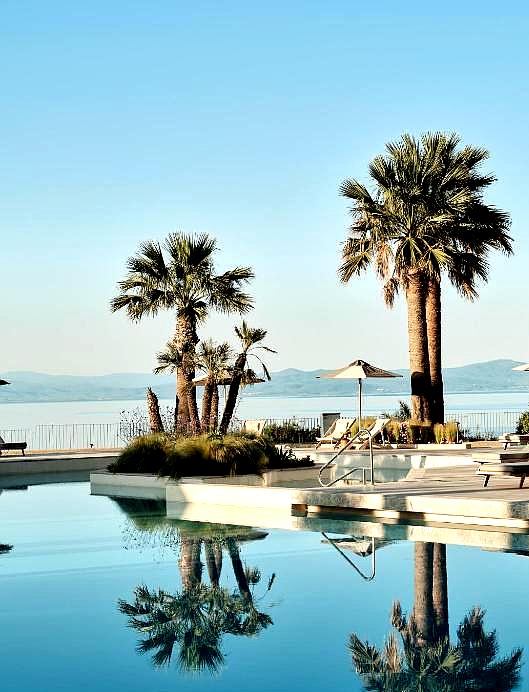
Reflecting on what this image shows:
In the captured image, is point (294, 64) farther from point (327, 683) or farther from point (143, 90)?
point (327, 683)

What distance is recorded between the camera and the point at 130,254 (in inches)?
1232

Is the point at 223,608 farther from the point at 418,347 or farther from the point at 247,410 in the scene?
the point at 247,410

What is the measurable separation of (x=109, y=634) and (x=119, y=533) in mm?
5920

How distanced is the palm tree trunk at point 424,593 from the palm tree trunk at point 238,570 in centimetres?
153

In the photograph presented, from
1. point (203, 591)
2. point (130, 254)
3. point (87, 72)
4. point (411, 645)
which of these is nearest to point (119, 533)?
point (203, 591)

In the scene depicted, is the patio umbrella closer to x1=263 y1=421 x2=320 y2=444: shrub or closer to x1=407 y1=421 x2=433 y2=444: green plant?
x1=407 y1=421 x2=433 y2=444: green plant

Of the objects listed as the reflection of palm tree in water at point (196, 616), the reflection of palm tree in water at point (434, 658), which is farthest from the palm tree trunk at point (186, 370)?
the reflection of palm tree in water at point (434, 658)

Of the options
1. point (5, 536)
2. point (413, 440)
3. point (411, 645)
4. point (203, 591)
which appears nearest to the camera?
point (411, 645)

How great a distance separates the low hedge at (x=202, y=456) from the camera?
18.6 m

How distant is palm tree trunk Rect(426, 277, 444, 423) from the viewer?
98.3ft

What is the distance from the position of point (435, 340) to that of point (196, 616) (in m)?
22.4

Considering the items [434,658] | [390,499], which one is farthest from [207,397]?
[434,658]

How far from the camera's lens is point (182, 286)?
30750 mm

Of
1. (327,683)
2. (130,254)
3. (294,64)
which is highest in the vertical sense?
(294,64)
